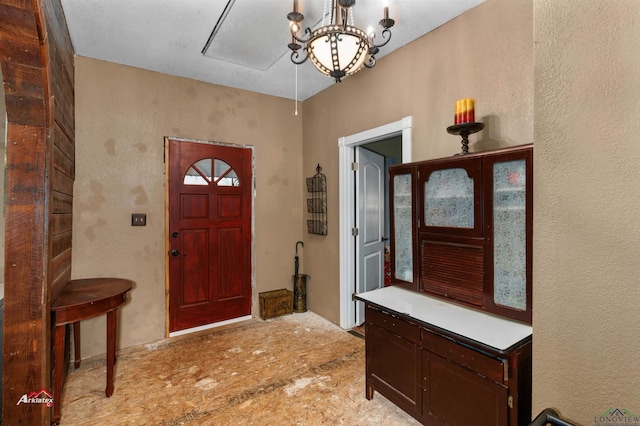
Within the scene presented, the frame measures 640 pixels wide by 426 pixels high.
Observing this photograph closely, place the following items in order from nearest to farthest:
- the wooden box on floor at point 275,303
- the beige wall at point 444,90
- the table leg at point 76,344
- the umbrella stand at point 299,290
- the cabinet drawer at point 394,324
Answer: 1. the cabinet drawer at point 394,324
2. the beige wall at point 444,90
3. the table leg at point 76,344
4. the wooden box on floor at point 275,303
5. the umbrella stand at point 299,290

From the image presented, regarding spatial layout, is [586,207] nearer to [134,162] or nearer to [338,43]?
[338,43]

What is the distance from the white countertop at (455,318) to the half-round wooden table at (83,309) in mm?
1810

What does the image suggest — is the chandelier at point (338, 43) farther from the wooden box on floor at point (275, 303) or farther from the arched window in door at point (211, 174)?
the wooden box on floor at point (275, 303)

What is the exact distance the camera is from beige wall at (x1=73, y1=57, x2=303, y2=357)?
291 cm

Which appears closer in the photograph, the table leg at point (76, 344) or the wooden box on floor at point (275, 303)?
the table leg at point (76, 344)

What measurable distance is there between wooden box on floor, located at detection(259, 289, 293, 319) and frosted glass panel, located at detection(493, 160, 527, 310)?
2.63 meters

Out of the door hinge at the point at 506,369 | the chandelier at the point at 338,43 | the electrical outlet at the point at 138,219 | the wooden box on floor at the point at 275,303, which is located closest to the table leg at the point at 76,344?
the electrical outlet at the point at 138,219

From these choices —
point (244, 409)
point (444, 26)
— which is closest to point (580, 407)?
point (244, 409)

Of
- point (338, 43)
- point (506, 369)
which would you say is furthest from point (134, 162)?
point (506, 369)

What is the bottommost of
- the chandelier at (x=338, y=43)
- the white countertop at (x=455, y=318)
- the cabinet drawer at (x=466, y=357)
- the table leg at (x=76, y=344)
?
the table leg at (x=76, y=344)

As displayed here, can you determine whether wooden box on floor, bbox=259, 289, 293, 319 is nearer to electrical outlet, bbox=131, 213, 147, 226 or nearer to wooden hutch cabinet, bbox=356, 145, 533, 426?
electrical outlet, bbox=131, 213, 147, 226

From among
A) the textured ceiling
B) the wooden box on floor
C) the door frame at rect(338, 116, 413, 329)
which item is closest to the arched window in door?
the textured ceiling

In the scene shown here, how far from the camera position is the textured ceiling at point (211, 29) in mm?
2166

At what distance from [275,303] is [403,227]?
2.13m
